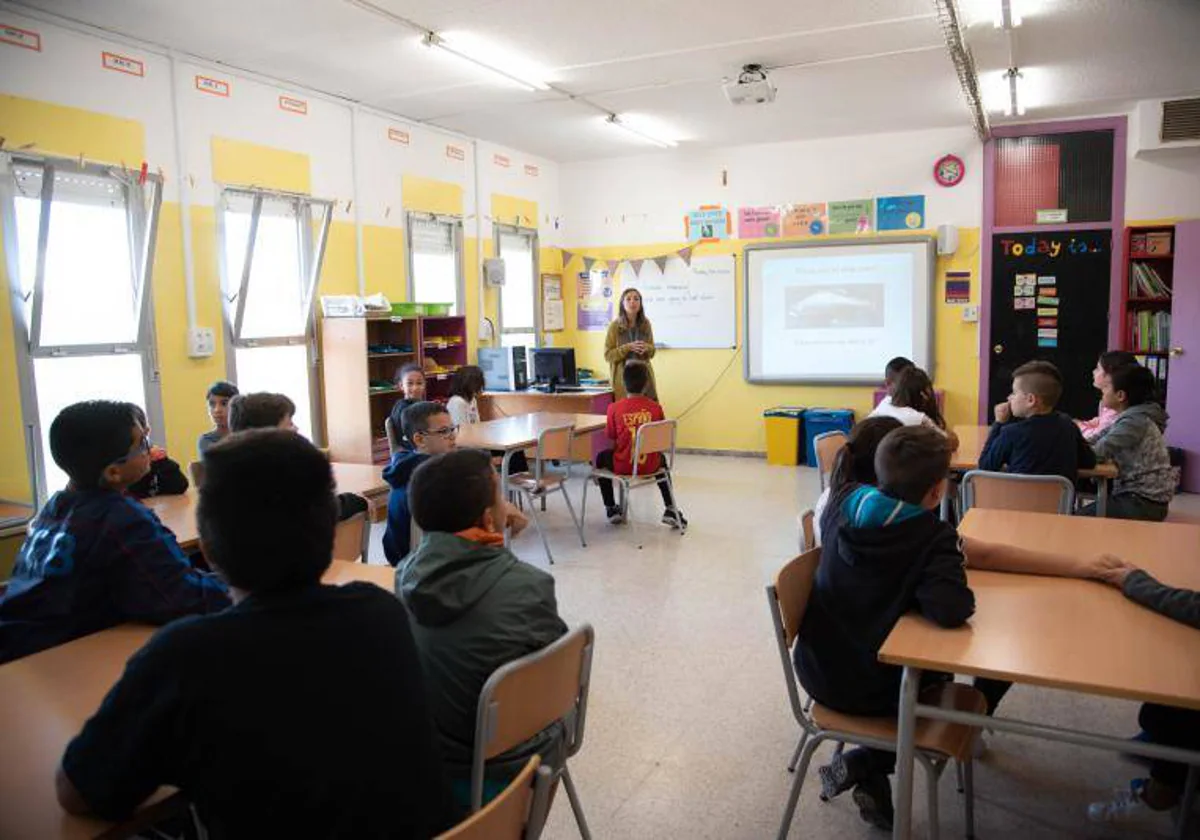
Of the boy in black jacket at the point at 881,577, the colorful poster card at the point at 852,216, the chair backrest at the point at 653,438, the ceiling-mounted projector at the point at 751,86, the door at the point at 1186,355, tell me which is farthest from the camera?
the colorful poster card at the point at 852,216

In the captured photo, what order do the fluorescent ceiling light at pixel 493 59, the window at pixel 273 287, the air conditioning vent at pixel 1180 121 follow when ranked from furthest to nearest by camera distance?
the air conditioning vent at pixel 1180 121 < the window at pixel 273 287 < the fluorescent ceiling light at pixel 493 59

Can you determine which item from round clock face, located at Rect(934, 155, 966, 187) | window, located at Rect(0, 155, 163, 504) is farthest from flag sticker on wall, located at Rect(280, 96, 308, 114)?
round clock face, located at Rect(934, 155, 966, 187)

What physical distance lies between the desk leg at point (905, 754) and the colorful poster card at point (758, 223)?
6.85m

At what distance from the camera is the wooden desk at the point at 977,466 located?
11.8 ft

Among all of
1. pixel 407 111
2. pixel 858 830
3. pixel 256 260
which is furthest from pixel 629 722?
pixel 407 111

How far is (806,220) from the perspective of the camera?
8023 millimetres

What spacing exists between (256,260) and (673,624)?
3659mm

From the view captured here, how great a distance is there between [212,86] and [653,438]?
342 centimetres

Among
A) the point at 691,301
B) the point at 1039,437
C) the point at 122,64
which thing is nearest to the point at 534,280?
the point at 691,301

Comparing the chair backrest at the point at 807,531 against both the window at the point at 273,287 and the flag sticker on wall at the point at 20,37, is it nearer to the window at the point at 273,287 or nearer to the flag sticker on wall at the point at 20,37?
the window at the point at 273,287

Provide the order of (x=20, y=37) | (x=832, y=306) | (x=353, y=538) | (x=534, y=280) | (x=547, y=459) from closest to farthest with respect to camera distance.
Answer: (x=353, y=538)
(x=20, y=37)
(x=547, y=459)
(x=832, y=306)
(x=534, y=280)

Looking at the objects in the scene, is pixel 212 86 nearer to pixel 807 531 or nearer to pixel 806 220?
pixel 807 531

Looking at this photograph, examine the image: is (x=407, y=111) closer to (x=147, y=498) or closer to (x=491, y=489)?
(x=147, y=498)

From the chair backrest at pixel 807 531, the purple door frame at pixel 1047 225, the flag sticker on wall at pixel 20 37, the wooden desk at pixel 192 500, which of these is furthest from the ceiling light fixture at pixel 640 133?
the chair backrest at pixel 807 531
